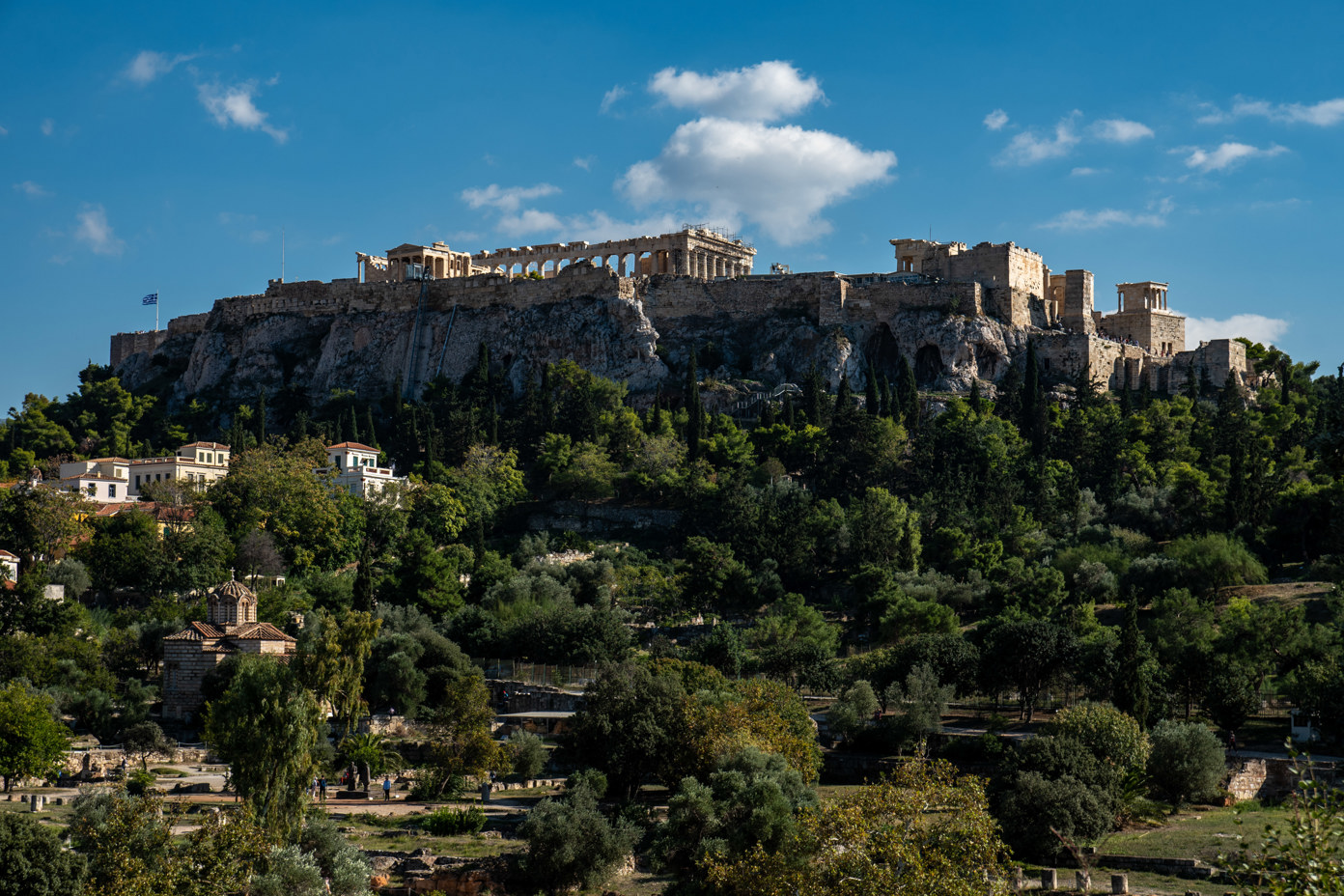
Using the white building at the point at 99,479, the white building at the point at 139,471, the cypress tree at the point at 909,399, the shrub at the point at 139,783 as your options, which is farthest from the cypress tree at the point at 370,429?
the shrub at the point at 139,783

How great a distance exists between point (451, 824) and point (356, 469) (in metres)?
41.1

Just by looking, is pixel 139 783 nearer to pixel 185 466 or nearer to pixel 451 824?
pixel 451 824

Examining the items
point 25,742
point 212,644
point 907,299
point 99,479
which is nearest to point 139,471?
point 99,479

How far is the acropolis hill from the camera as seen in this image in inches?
3366

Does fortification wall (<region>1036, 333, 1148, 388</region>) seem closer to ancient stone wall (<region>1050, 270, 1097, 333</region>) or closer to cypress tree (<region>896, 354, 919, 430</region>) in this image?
ancient stone wall (<region>1050, 270, 1097, 333</region>)

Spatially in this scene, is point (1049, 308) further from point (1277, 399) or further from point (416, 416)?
point (416, 416)

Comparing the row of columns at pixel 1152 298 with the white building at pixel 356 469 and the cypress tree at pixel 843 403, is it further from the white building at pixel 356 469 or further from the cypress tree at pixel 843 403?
the white building at pixel 356 469

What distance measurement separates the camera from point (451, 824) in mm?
34719

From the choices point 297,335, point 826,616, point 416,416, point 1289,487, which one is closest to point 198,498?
point 416,416

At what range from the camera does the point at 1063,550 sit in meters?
59.5

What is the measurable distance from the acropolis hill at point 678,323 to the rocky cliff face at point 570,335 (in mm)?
104

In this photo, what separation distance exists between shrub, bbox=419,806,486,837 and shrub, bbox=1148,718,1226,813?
16.9 meters

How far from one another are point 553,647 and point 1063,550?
21.7 m

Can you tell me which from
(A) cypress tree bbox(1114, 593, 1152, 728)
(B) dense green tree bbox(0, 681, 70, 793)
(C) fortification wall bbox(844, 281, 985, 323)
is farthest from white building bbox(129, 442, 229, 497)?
(A) cypress tree bbox(1114, 593, 1152, 728)
